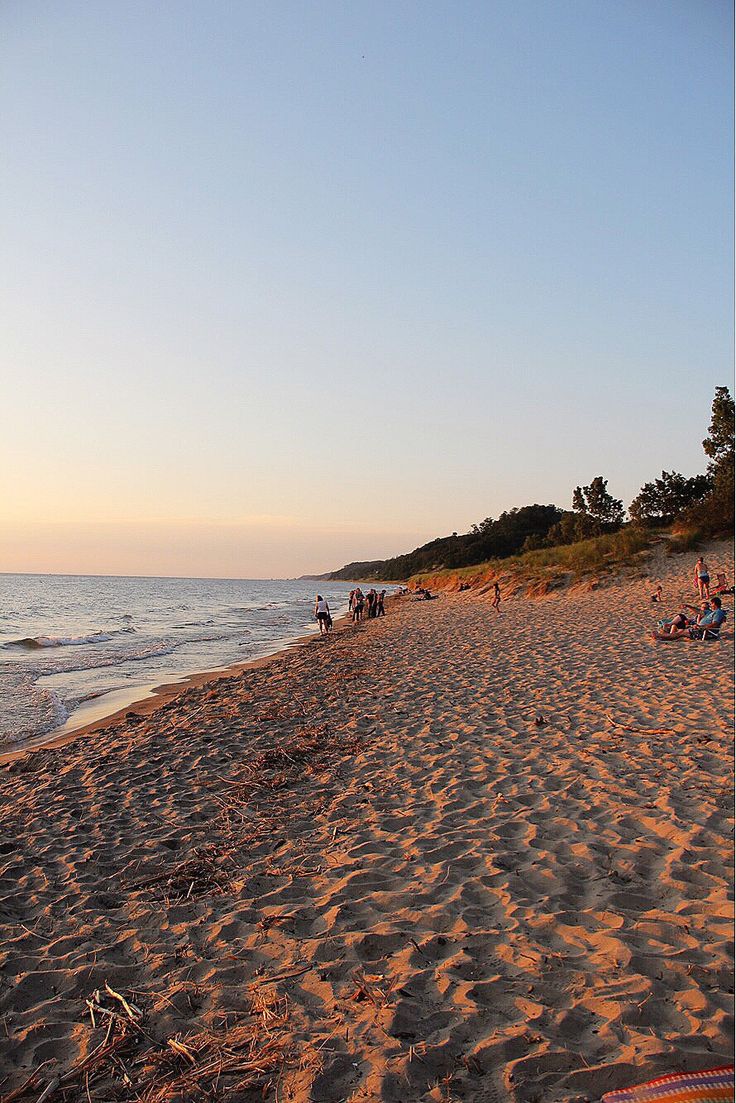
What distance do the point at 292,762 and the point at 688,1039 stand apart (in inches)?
212

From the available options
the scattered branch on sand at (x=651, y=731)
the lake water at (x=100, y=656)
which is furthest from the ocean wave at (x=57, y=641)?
the scattered branch on sand at (x=651, y=731)

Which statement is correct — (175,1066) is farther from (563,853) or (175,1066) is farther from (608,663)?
(608,663)

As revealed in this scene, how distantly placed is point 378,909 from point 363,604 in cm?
2909

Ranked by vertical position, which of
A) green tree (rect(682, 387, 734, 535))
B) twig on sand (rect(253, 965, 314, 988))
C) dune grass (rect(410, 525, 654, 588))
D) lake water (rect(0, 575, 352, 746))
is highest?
green tree (rect(682, 387, 734, 535))

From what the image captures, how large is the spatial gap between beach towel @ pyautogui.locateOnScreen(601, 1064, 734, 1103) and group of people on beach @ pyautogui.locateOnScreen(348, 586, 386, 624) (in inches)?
1137

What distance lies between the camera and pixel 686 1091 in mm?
2223

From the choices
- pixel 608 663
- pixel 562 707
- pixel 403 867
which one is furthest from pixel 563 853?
pixel 608 663

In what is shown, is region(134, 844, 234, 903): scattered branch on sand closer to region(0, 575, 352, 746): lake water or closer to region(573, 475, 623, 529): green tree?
region(0, 575, 352, 746): lake water

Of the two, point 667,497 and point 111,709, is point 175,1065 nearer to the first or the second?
point 111,709

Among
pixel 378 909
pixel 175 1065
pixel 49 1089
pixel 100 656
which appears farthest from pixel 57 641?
pixel 175 1065

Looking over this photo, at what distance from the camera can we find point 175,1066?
2.99m

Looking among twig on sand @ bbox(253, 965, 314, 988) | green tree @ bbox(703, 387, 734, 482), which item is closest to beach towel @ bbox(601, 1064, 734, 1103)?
twig on sand @ bbox(253, 965, 314, 988)

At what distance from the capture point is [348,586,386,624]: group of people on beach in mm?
31969

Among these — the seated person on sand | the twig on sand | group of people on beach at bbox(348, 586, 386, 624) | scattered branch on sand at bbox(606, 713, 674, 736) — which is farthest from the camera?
group of people on beach at bbox(348, 586, 386, 624)
